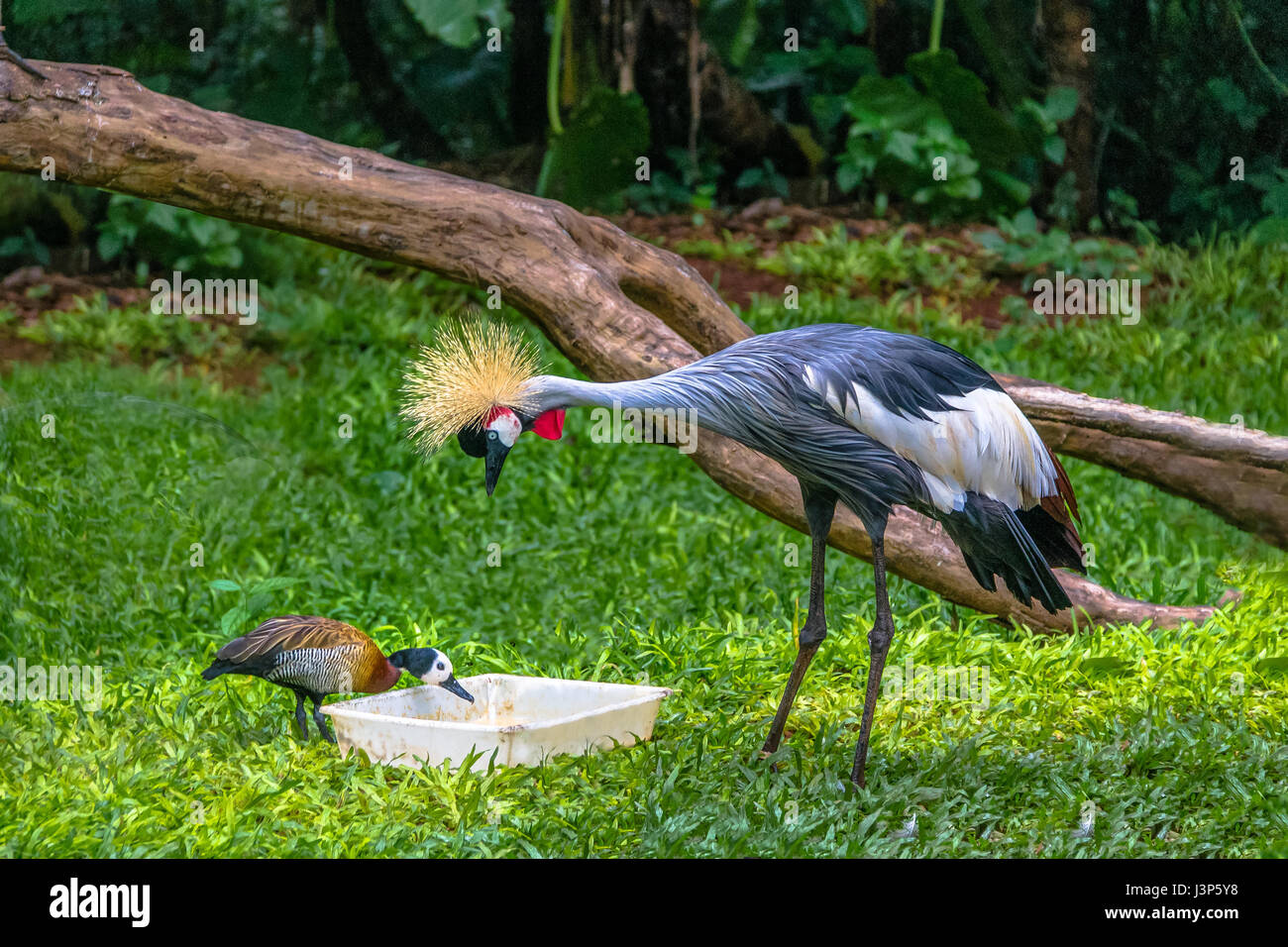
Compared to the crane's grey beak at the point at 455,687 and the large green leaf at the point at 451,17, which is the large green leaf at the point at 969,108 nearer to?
Answer: the large green leaf at the point at 451,17

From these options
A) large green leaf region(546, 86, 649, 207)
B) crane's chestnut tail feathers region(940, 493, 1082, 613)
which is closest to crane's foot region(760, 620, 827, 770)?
crane's chestnut tail feathers region(940, 493, 1082, 613)

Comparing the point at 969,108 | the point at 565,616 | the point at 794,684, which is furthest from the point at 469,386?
the point at 969,108

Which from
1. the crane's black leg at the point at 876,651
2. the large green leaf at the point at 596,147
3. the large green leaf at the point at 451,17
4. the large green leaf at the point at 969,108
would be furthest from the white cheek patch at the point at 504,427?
the large green leaf at the point at 969,108

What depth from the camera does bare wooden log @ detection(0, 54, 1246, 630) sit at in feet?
14.2

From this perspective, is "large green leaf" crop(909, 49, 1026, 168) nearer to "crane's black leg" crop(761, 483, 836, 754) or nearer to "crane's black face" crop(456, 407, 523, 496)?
"crane's black leg" crop(761, 483, 836, 754)

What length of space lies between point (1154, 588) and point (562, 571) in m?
2.38

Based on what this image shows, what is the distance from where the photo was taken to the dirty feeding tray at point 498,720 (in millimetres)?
3570

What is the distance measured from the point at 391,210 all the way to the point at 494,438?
157 cm

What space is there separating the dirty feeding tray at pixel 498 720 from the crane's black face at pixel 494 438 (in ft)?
2.29

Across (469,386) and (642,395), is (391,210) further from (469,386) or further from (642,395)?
(642,395)

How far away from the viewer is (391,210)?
14.9 feet

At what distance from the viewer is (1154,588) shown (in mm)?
5344

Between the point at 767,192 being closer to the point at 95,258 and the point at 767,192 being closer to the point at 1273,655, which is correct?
the point at 95,258

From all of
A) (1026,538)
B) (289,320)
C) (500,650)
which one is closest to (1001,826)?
(1026,538)
